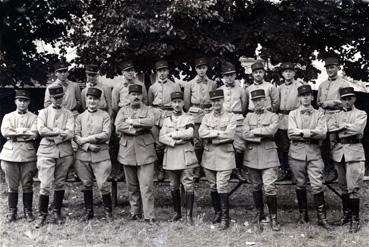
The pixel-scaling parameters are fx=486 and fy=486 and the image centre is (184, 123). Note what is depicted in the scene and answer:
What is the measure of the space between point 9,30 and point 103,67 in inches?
96.5

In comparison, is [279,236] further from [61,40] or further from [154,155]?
[61,40]

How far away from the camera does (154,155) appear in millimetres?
7375

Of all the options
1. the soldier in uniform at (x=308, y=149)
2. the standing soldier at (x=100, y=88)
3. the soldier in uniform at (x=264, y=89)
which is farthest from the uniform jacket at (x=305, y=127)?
the standing soldier at (x=100, y=88)

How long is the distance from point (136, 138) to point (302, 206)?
8.88ft

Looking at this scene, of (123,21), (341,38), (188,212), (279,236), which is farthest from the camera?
(341,38)

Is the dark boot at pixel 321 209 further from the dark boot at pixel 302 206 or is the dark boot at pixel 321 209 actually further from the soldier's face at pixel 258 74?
the soldier's face at pixel 258 74

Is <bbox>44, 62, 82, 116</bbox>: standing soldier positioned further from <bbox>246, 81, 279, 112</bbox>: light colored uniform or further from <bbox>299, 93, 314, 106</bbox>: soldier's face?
<bbox>299, 93, 314, 106</bbox>: soldier's face

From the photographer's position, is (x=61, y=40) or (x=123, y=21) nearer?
(x=123, y=21)

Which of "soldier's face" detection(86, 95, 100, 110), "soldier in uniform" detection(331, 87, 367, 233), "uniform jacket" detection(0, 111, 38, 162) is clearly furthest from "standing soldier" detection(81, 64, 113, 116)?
"soldier in uniform" detection(331, 87, 367, 233)

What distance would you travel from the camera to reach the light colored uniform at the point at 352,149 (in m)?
6.93

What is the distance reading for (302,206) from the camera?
289 inches

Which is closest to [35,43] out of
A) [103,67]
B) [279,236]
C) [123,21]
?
[103,67]

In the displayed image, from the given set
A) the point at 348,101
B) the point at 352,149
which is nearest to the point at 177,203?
the point at 352,149

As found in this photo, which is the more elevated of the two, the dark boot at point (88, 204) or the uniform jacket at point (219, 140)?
the uniform jacket at point (219, 140)
